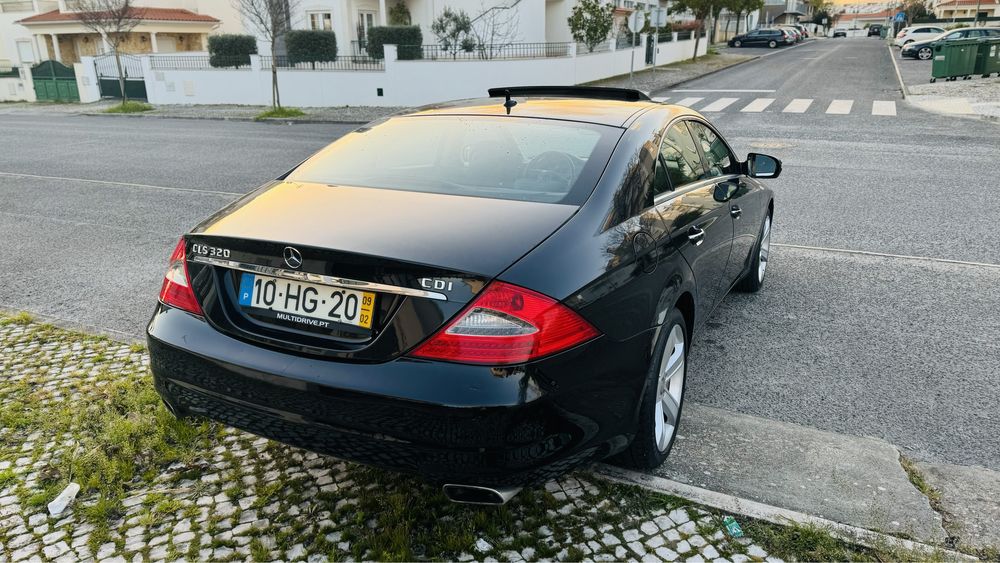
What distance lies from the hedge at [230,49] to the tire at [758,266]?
2546cm

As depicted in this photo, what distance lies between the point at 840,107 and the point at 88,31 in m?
34.8

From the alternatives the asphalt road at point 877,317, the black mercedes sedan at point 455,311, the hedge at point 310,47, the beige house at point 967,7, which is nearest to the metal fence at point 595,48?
the hedge at point 310,47

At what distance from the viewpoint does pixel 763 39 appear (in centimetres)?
5684

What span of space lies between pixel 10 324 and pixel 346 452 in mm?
3781

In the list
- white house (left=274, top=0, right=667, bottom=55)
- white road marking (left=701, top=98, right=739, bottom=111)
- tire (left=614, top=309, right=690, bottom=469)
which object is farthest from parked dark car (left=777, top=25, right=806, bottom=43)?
tire (left=614, top=309, right=690, bottom=469)

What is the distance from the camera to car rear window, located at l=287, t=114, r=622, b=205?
3.06 metres

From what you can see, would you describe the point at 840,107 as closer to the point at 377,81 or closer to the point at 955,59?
the point at 955,59

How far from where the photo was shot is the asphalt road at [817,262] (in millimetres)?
3955

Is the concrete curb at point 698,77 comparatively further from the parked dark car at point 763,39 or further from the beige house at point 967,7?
the beige house at point 967,7

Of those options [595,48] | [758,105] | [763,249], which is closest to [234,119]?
[595,48]

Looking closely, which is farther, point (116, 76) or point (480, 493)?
point (116, 76)

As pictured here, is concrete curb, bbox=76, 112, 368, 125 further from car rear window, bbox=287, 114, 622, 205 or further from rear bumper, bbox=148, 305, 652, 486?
rear bumper, bbox=148, 305, 652, 486

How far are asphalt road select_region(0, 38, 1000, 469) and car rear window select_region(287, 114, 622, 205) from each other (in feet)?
5.20

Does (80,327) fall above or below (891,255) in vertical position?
above
